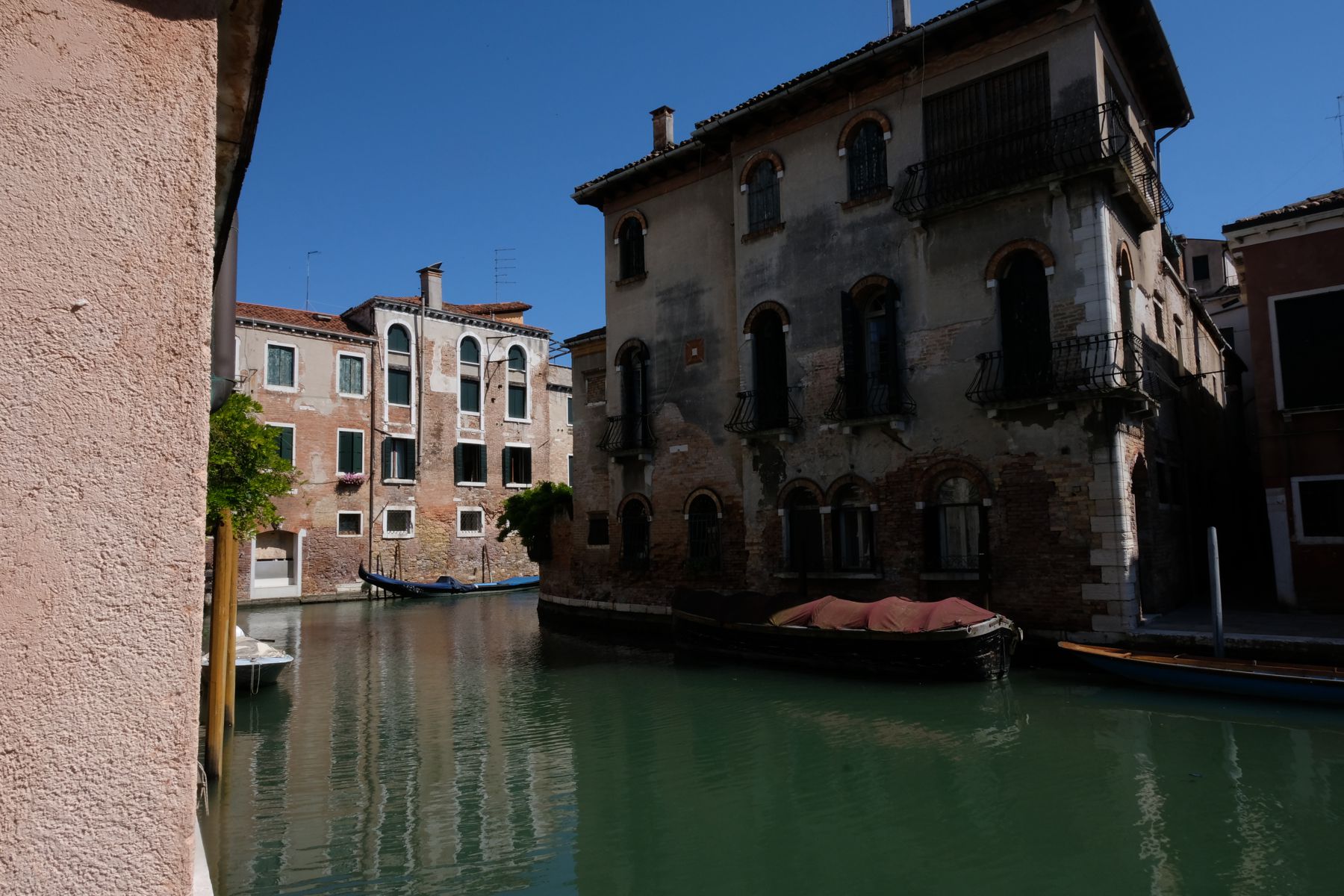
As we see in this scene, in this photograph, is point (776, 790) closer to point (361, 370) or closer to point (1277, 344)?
point (1277, 344)

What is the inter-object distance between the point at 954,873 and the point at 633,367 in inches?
542

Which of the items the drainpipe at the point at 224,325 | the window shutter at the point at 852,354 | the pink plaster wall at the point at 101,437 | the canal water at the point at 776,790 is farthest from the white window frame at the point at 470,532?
→ the pink plaster wall at the point at 101,437

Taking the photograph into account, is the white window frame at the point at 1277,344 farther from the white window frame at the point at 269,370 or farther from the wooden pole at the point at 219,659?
the white window frame at the point at 269,370

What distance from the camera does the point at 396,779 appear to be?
26.9 feet

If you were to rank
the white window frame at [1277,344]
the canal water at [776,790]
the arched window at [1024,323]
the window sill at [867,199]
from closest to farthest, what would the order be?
the canal water at [776,790] < the arched window at [1024,323] < the white window frame at [1277,344] < the window sill at [867,199]

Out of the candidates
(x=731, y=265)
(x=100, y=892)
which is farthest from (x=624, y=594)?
(x=100, y=892)

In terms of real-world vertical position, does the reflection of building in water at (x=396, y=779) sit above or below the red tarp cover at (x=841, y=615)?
below

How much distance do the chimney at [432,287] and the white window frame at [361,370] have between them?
3194 millimetres

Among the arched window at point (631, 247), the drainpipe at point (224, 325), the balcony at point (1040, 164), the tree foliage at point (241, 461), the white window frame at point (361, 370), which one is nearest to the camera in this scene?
the drainpipe at point (224, 325)

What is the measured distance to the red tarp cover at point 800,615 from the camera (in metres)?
12.9

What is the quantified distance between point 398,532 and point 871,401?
1943 cm

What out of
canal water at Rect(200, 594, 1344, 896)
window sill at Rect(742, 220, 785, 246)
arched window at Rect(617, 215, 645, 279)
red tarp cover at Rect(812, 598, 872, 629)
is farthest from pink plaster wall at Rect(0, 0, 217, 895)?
arched window at Rect(617, 215, 645, 279)

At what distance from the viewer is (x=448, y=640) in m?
17.9

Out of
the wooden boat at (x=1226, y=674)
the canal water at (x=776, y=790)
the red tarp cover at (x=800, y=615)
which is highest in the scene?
the red tarp cover at (x=800, y=615)
